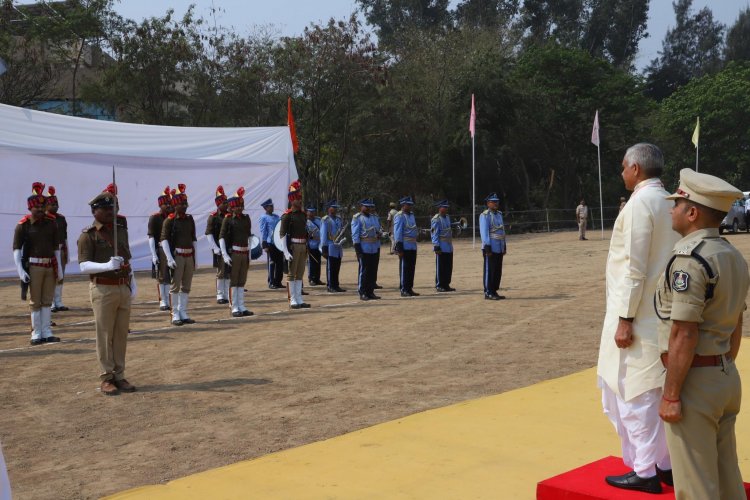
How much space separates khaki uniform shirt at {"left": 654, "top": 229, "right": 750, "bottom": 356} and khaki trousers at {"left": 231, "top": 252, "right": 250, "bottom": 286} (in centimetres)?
1024

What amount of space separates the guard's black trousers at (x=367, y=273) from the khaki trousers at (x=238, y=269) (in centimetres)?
262

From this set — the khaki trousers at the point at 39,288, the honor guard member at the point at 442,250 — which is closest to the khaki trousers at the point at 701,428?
the khaki trousers at the point at 39,288

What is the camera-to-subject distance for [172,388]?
26.2ft

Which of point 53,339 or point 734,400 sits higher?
point 734,400

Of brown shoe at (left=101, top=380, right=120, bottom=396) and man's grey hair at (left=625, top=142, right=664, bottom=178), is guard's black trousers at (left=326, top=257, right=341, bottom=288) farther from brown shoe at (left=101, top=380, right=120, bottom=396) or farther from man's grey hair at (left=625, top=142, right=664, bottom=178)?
man's grey hair at (left=625, top=142, right=664, bottom=178)

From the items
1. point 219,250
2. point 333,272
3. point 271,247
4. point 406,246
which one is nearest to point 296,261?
point 219,250

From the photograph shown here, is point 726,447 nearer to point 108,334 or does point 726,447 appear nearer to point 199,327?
point 108,334

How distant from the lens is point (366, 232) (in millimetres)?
15734

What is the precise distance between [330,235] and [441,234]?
2688 mm

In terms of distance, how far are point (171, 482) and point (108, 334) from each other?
316cm

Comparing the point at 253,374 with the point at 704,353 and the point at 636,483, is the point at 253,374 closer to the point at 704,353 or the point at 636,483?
the point at 636,483

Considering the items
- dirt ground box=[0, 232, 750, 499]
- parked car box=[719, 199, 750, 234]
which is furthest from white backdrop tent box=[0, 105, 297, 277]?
parked car box=[719, 199, 750, 234]

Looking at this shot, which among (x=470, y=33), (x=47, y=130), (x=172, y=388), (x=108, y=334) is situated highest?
(x=470, y=33)

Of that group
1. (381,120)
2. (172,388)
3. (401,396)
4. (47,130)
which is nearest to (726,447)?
(401,396)
